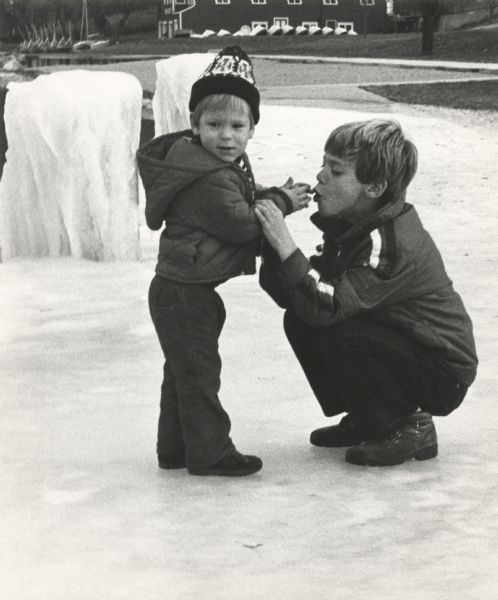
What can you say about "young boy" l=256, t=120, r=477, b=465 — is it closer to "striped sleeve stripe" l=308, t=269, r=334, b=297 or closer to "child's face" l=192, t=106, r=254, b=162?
"striped sleeve stripe" l=308, t=269, r=334, b=297

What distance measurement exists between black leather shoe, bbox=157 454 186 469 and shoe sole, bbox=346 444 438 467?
53 centimetres

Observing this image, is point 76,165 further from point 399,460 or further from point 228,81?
point 399,460

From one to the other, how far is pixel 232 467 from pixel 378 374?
532 mm

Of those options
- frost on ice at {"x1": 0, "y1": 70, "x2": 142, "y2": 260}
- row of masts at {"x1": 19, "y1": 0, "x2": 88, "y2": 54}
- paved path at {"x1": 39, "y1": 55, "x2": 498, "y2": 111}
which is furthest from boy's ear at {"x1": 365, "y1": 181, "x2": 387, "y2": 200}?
row of masts at {"x1": 19, "y1": 0, "x2": 88, "y2": 54}

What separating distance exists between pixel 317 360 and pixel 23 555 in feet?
4.17

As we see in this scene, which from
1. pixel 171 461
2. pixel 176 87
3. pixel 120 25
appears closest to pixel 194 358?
pixel 171 461

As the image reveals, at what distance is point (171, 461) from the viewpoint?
4.45 meters

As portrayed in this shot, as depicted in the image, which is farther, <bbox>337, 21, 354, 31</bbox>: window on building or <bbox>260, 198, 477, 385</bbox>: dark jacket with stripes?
<bbox>337, 21, 354, 31</bbox>: window on building

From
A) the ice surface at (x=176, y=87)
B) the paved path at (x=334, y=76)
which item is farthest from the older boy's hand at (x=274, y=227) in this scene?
the paved path at (x=334, y=76)

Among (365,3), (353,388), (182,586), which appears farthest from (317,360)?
(365,3)

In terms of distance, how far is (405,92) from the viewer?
19547mm

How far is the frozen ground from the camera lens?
353 centimetres

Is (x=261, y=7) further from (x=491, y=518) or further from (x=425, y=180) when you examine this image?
(x=491, y=518)

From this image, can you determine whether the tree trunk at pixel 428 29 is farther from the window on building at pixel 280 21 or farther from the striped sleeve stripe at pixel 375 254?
the striped sleeve stripe at pixel 375 254
